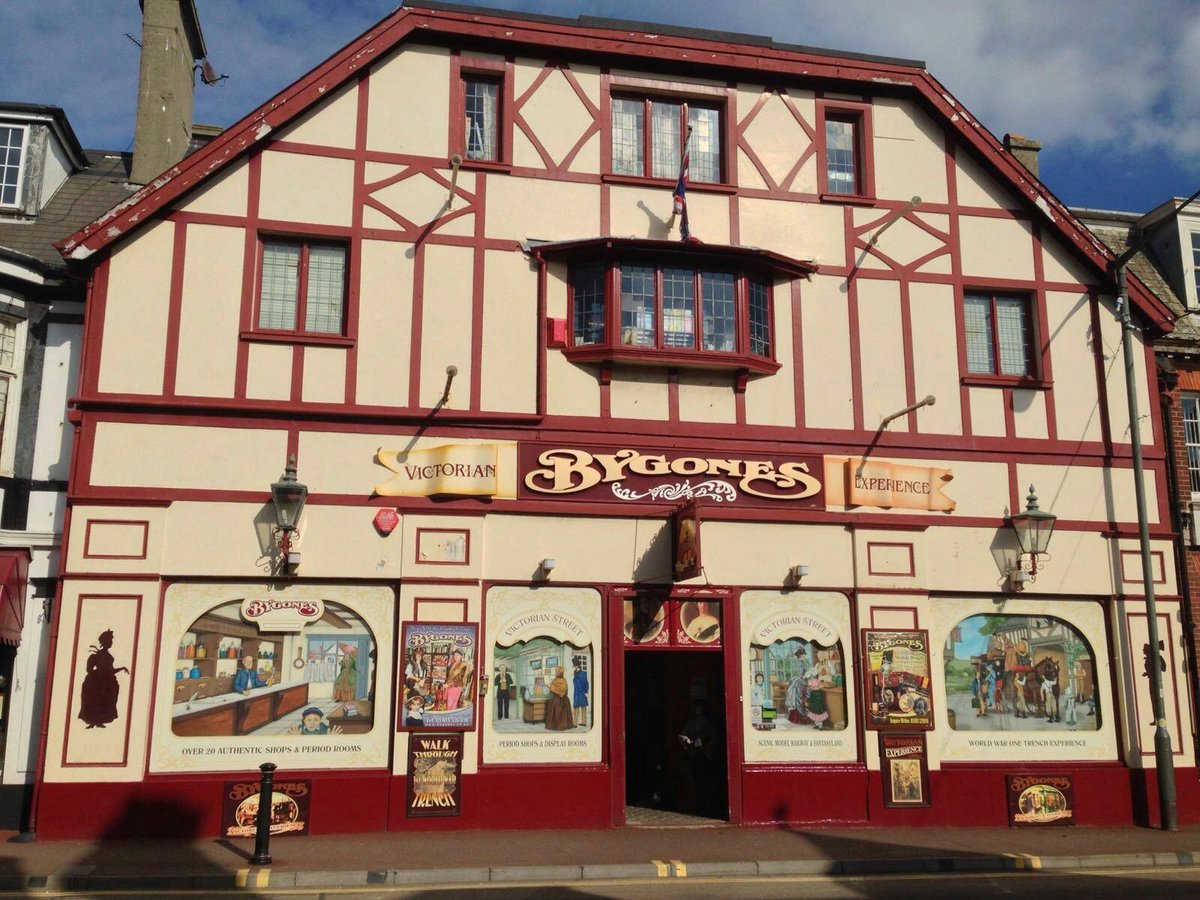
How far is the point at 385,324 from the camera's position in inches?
580

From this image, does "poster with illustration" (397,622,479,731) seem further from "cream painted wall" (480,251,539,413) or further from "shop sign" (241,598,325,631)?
"cream painted wall" (480,251,539,413)

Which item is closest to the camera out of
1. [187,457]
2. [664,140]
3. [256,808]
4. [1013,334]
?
[256,808]

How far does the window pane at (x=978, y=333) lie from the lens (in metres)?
16.5

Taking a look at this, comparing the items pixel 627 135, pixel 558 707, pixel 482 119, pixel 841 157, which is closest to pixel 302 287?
pixel 482 119

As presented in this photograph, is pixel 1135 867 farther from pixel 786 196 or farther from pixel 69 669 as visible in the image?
pixel 69 669

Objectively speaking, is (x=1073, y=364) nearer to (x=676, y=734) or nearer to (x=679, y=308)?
(x=679, y=308)

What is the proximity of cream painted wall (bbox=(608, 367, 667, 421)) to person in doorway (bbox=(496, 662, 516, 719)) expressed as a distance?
12.4 feet

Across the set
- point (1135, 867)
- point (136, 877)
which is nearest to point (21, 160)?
point (136, 877)

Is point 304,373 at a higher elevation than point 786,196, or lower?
lower

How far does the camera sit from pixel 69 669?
13062 millimetres

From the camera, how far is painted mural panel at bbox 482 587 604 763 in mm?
14094

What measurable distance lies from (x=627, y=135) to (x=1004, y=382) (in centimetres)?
670

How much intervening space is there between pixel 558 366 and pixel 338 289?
3184 millimetres

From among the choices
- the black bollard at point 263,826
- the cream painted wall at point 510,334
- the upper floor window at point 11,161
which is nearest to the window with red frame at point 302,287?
the cream painted wall at point 510,334
